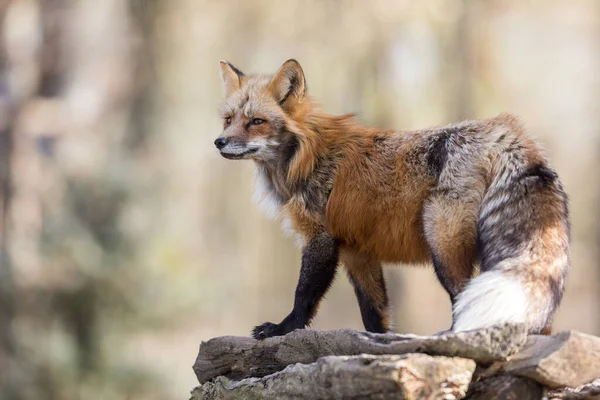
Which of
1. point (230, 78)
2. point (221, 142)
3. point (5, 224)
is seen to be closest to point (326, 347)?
point (221, 142)

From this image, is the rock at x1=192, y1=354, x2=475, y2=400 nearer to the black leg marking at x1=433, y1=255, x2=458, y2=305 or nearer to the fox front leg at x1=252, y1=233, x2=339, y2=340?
the black leg marking at x1=433, y1=255, x2=458, y2=305

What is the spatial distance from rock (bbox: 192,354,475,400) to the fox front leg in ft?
3.36

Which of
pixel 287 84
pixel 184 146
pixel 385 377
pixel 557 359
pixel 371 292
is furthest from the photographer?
pixel 184 146

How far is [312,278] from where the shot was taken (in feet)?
17.0

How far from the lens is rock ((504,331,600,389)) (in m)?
3.68

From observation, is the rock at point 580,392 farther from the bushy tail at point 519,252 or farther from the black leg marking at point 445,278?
the black leg marking at point 445,278

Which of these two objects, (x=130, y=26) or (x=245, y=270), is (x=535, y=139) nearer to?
(x=245, y=270)

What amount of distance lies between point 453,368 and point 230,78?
3318 mm

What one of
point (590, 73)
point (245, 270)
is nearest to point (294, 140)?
point (245, 270)

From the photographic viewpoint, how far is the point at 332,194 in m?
5.34

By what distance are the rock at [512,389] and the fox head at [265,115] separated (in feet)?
8.17

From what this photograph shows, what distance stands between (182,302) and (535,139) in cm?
942

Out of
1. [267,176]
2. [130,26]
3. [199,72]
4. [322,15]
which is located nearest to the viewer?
[267,176]

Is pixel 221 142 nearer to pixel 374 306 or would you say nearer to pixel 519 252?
pixel 374 306
